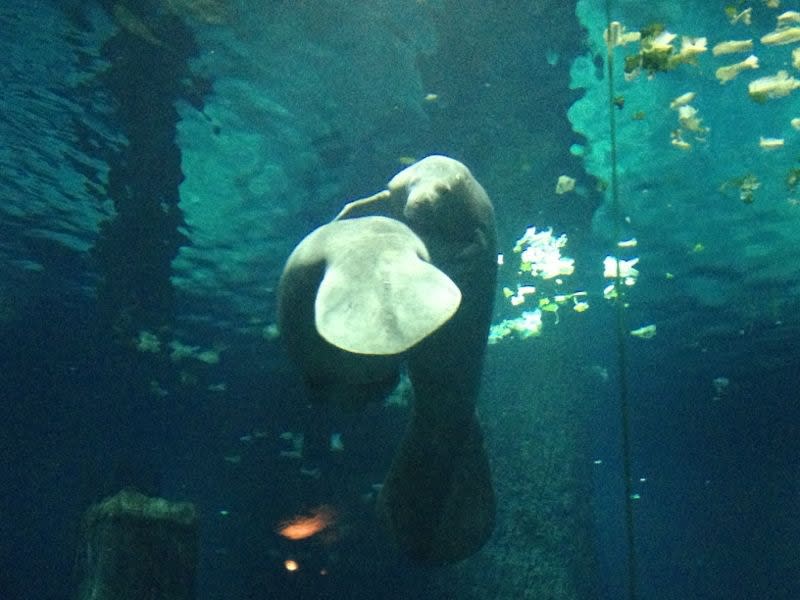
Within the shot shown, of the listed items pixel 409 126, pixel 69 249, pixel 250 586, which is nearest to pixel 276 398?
pixel 250 586

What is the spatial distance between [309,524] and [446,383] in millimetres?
17569

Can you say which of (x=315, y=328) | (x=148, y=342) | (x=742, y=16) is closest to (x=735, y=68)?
(x=742, y=16)

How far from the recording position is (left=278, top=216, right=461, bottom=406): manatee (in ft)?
10.2

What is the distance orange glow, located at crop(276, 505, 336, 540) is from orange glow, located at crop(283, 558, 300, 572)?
0.75m

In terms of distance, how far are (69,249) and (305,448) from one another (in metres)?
10.3

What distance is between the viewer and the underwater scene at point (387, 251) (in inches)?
215

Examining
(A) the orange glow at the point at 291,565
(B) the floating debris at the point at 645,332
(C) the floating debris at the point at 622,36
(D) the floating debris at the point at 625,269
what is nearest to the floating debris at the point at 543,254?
(D) the floating debris at the point at 625,269

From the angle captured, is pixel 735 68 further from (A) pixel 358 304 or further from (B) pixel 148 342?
(B) pixel 148 342

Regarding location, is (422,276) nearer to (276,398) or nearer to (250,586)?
(276,398)

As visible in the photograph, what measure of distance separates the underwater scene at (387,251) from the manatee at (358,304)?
2cm

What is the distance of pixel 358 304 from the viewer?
10.7 ft

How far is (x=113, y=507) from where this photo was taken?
10.7 meters

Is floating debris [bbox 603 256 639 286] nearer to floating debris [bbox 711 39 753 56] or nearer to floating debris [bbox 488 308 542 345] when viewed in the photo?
floating debris [bbox 488 308 542 345]

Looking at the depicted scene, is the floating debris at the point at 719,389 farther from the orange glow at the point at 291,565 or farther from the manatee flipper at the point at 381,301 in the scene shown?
the manatee flipper at the point at 381,301
